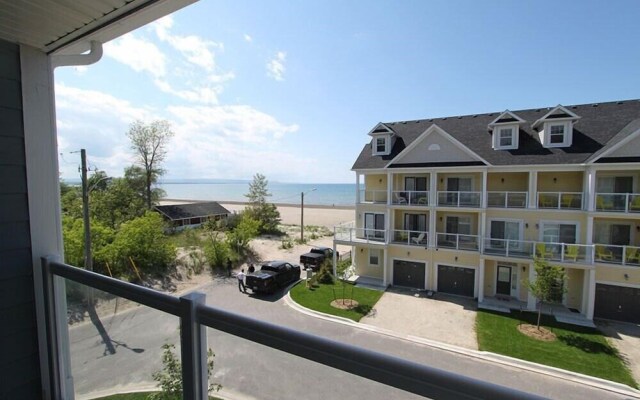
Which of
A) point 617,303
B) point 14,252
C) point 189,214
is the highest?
point 14,252

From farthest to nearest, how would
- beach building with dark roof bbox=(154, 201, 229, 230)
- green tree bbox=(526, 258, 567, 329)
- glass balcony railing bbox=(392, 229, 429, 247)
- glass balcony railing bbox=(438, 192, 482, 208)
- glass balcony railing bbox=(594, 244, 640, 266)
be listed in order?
beach building with dark roof bbox=(154, 201, 229, 230) < glass balcony railing bbox=(392, 229, 429, 247) < glass balcony railing bbox=(438, 192, 482, 208) < glass balcony railing bbox=(594, 244, 640, 266) < green tree bbox=(526, 258, 567, 329)

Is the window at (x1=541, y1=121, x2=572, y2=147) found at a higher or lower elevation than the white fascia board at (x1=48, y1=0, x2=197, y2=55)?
higher

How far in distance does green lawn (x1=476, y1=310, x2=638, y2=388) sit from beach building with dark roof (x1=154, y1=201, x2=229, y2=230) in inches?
942

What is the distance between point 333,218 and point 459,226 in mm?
33319

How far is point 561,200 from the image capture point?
14.4 meters

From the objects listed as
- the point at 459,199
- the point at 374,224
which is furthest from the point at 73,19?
the point at 374,224

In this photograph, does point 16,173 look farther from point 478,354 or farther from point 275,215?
point 275,215

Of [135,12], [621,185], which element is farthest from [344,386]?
[621,185]

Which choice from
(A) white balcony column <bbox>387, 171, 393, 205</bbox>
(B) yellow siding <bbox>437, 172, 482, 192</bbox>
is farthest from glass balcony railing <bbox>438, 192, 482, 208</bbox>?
(A) white balcony column <bbox>387, 171, 393, 205</bbox>

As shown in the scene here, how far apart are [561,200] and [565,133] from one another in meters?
3.26

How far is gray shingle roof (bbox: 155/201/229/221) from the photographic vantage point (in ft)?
99.3

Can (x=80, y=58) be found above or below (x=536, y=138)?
below

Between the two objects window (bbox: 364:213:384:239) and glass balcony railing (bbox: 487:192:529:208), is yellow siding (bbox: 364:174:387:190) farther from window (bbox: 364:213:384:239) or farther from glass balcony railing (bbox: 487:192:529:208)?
glass balcony railing (bbox: 487:192:529:208)

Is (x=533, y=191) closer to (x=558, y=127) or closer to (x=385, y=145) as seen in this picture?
(x=558, y=127)
